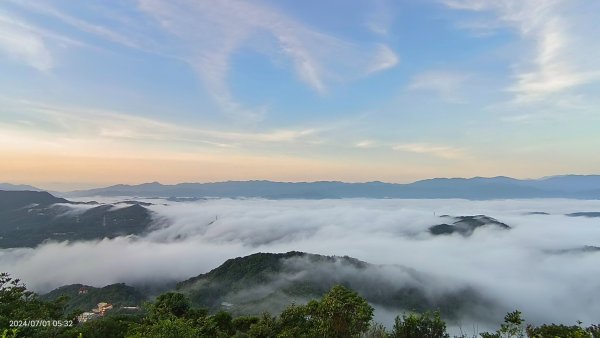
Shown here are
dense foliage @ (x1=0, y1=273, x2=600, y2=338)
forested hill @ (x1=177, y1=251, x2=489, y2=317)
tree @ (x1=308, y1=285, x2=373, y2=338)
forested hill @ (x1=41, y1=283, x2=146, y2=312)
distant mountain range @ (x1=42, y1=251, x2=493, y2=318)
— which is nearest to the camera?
dense foliage @ (x1=0, y1=273, x2=600, y2=338)

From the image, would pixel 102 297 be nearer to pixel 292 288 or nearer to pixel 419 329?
pixel 292 288

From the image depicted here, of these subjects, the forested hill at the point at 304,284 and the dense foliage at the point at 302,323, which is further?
the forested hill at the point at 304,284

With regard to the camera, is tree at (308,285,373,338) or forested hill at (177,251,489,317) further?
forested hill at (177,251,489,317)

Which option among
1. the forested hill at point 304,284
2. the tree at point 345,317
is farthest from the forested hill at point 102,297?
the tree at point 345,317

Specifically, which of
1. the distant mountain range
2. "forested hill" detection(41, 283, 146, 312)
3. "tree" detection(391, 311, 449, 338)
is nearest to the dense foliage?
"tree" detection(391, 311, 449, 338)

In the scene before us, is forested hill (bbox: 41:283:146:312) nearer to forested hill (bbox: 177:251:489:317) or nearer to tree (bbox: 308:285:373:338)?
forested hill (bbox: 177:251:489:317)

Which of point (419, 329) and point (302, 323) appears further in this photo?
point (419, 329)

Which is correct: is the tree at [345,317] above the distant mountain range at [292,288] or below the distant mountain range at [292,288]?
above

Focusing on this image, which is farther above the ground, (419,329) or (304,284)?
(419,329)

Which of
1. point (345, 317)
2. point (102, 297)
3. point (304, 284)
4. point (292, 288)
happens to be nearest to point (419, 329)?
point (345, 317)

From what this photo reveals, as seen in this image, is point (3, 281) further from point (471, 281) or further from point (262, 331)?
point (471, 281)

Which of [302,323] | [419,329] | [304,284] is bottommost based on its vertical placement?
[304,284]

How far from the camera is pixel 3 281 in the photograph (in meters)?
32.3

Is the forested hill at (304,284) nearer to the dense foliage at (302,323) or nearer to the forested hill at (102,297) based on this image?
the forested hill at (102,297)
